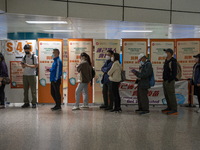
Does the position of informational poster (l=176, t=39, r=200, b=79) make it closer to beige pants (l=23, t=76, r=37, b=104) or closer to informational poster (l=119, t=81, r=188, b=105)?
informational poster (l=119, t=81, r=188, b=105)

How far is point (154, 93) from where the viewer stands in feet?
23.5

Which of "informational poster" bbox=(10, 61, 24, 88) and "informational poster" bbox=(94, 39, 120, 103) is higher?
"informational poster" bbox=(94, 39, 120, 103)

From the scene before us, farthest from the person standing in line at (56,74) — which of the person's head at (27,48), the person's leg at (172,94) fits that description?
the person's leg at (172,94)

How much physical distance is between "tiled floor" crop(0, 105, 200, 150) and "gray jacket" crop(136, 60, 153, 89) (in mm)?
825

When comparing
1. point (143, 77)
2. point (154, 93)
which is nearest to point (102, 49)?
point (143, 77)

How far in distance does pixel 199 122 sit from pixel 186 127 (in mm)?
657

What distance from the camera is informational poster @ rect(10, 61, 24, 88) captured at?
23.5 ft

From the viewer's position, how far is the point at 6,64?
7172 millimetres

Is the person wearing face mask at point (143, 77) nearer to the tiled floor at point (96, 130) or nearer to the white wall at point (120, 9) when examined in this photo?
the tiled floor at point (96, 130)

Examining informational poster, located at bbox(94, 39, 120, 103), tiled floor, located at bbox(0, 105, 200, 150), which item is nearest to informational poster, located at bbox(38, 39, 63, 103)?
tiled floor, located at bbox(0, 105, 200, 150)

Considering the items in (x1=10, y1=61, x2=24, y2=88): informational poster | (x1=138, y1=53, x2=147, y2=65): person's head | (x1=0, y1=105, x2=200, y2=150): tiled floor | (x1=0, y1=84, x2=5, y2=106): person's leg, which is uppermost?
(x1=138, y1=53, x2=147, y2=65): person's head

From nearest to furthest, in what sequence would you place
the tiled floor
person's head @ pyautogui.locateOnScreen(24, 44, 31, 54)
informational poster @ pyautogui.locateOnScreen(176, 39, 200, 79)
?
the tiled floor < person's head @ pyautogui.locateOnScreen(24, 44, 31, 54) < informational poster @ pyautogui.locateOnScreen(176, 39, 200, 79)

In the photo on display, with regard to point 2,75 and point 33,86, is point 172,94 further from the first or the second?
point 2,75

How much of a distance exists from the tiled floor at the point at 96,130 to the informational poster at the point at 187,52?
1528 millimetres
